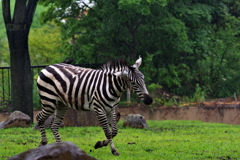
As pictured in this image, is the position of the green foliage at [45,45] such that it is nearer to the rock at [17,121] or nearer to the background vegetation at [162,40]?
the background vegetation at [162,40]

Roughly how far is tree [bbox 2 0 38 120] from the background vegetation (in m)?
3.83

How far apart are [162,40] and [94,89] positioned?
453 inches

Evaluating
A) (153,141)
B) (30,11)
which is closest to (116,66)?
(153,141)

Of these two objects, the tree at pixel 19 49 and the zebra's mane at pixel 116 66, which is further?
the tree at pixel 19 49

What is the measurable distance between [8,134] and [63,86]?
13.3ft

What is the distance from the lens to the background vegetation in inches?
771

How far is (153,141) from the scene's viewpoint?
1100cm

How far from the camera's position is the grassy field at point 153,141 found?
8.79 meters

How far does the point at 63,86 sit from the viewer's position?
30.9 ft

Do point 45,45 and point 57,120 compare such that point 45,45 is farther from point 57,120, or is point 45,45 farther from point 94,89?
point 94,89

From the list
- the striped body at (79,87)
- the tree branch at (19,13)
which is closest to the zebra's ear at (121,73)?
the striped body at (79,87)

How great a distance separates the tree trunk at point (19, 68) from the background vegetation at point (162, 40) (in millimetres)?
4106

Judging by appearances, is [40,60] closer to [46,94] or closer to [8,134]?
[8,134]

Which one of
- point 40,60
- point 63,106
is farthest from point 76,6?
point 40,60
